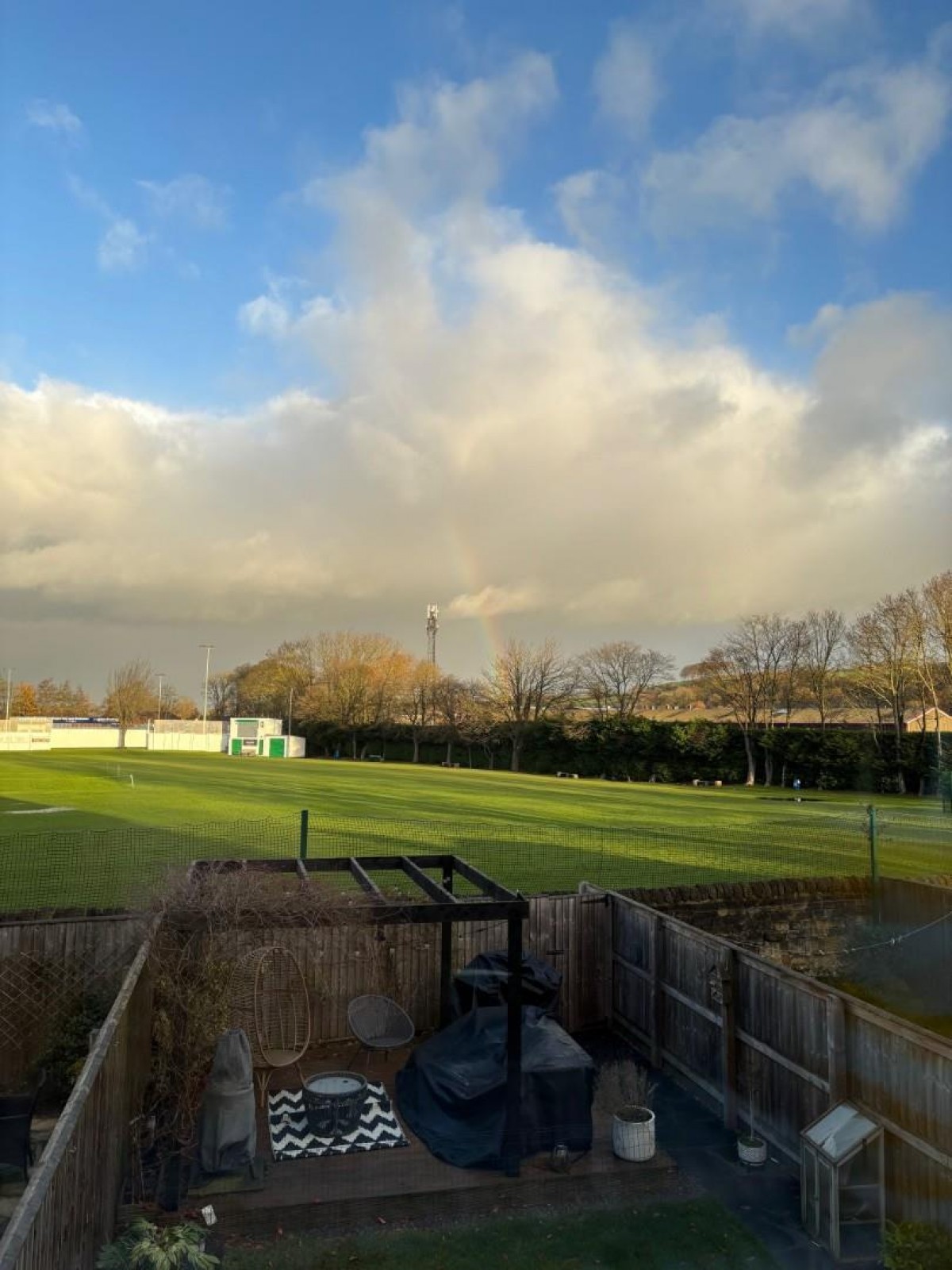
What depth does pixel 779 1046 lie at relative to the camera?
7980 millimetres

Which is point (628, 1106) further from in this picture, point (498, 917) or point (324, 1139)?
point (324, 1139)

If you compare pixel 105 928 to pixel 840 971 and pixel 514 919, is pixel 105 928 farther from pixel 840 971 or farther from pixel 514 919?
pixel 840 971

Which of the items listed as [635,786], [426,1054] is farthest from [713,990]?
[635,786]

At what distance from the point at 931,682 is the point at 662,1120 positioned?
41416 millimetres

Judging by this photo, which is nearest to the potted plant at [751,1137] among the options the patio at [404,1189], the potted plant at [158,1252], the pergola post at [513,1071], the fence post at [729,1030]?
the fence post at [729,1030]

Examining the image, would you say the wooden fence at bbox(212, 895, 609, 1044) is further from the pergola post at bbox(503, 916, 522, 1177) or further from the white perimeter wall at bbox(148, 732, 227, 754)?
the white perimeter wall at bbox(148, 732, 227, 754)

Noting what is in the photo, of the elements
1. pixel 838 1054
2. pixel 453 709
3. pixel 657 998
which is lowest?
pixel 657 998

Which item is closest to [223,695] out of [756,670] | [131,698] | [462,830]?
[131,698]

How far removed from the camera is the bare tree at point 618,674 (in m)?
72.1

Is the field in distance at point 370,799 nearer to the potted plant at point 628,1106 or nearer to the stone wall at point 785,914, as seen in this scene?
the stone wall at point 785,914

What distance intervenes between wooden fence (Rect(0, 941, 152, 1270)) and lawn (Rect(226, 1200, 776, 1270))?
1.28m

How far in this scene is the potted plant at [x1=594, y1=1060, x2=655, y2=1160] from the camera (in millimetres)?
7617

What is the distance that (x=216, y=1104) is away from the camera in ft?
23.7

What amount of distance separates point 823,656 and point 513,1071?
54.0 metres
